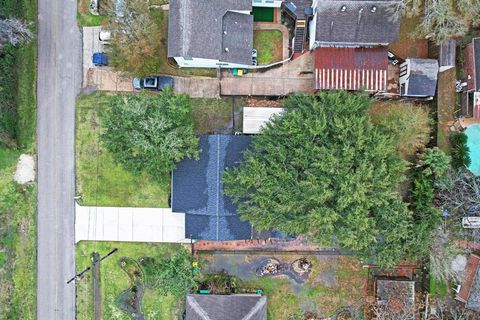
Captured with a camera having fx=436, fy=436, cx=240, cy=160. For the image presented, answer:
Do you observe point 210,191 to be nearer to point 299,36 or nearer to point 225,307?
point 225,307

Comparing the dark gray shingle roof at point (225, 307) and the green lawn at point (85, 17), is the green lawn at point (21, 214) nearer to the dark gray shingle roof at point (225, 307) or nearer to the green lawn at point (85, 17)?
the green lawn at point (85, 17)

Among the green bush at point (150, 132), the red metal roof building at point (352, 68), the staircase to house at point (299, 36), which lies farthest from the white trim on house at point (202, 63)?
the red metal roof building at point (352, 68)

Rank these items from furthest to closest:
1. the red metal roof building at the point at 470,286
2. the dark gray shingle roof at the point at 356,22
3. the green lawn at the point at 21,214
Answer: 1. the green lawn at the point at 21,214
2. the red metal roof building at the point at 470,286
3. the dark gray shingle roof at the point at 356,22

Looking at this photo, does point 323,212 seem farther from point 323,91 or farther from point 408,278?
point 408,278

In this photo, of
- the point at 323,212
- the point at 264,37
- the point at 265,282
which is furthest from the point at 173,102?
the point at 265,282

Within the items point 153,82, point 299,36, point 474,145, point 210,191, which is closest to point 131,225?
point 210,191

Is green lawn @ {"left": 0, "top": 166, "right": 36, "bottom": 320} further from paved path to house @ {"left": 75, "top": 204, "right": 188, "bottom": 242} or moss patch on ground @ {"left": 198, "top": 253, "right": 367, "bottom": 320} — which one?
moss patch on ground @ {"left": 198, "top": 253, "right": 367, "bottom": 320}

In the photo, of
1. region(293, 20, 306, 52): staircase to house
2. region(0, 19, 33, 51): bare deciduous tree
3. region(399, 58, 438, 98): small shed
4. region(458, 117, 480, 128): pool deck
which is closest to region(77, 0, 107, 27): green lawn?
region(0, 19, 33, 51): bare deciduous tree
